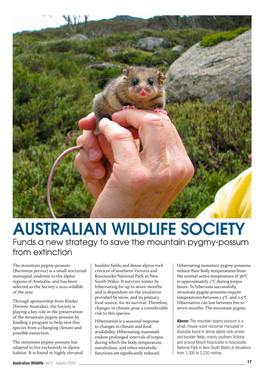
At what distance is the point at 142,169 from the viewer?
1914 mm

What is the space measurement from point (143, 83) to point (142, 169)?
1192 mm

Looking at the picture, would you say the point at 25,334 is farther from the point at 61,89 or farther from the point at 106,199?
the point at 61,89

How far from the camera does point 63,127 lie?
301 inches

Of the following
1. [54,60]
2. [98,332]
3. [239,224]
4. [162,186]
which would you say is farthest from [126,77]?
[54,60]

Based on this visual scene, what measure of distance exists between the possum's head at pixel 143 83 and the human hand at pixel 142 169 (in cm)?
42

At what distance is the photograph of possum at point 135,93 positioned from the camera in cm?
269

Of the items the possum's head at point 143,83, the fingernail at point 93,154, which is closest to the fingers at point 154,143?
the possum's head at point 143,83

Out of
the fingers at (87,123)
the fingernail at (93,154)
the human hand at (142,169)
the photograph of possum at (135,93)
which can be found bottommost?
the human hand at (142,169)

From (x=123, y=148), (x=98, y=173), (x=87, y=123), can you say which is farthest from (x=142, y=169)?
(x=87, y=123)

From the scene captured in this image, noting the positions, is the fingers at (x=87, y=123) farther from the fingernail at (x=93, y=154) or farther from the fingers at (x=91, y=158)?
the fingernail at (x=93, y=154)

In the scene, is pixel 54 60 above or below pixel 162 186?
above

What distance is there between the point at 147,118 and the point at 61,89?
8002 millimetres

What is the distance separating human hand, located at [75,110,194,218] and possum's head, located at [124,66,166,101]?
Result: 425mm

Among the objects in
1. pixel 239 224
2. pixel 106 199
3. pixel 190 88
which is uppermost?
pixel 190 88
